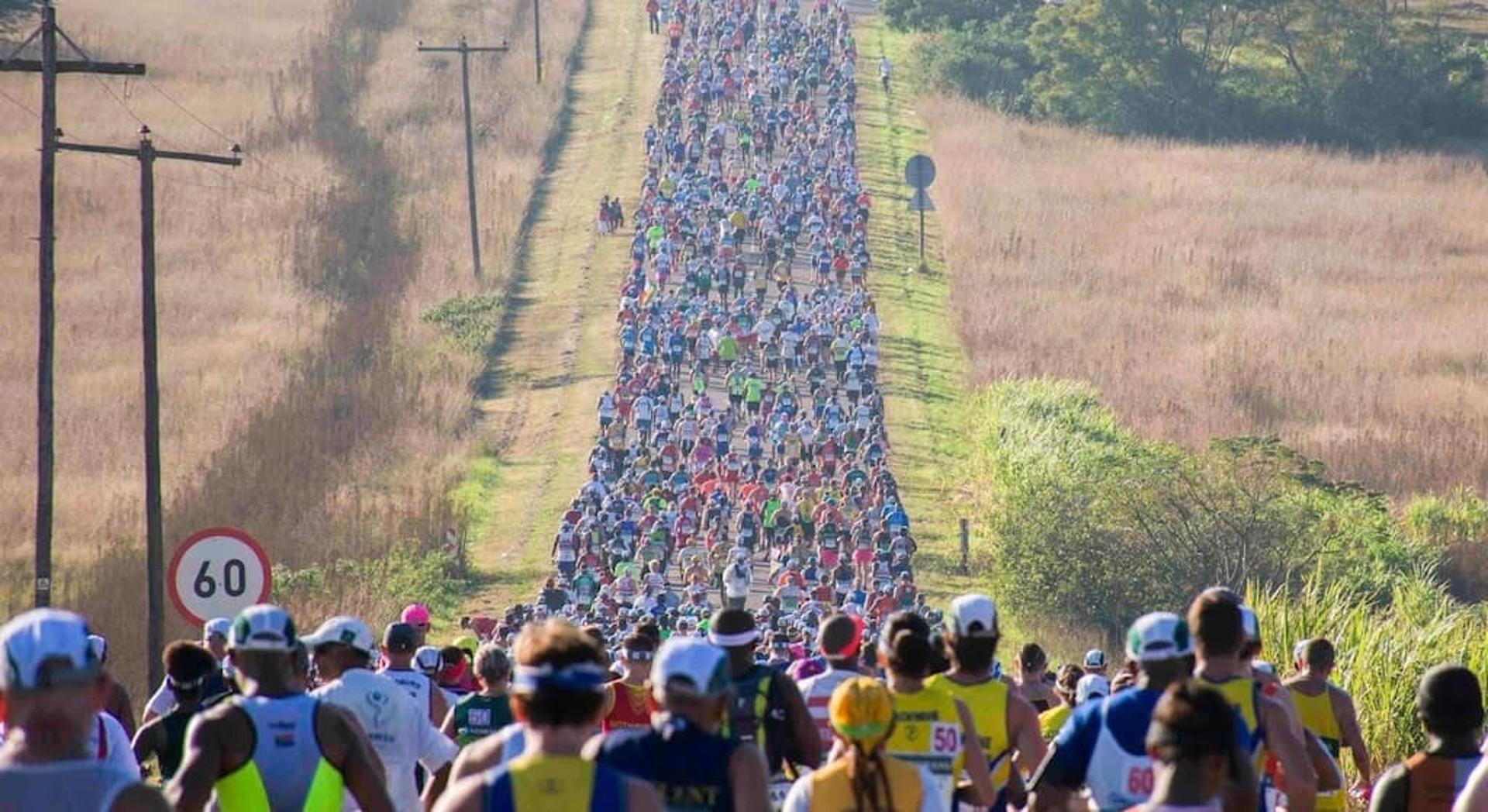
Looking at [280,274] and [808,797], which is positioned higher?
[808,797]

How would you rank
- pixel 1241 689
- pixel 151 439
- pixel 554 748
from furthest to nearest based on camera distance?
pixel 151 439 < pixel 1241 689 < pixel 554 748

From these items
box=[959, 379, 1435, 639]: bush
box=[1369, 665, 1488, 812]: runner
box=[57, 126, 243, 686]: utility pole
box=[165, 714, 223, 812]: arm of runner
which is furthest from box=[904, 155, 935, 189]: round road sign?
box=[165, 714, 223, 812]: arm of runner

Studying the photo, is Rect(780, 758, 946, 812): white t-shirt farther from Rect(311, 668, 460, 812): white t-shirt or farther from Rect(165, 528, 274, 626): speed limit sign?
Rect(165, 528, 274, 626): speed limit sign

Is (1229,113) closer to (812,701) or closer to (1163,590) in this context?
(1163,590)

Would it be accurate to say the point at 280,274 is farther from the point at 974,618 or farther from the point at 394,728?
the point at 974,618

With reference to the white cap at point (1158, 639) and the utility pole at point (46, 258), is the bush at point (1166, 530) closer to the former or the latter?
the utility pole at point (46, 258)

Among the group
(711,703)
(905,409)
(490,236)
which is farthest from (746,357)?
(711,703)

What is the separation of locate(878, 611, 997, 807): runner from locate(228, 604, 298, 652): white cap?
1.89 m

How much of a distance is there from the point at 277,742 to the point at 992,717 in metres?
2.58

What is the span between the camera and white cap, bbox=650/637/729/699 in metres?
7.06

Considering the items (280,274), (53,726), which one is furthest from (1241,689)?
(280,274)

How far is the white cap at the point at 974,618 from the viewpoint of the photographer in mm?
9352

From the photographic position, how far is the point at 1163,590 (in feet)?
126

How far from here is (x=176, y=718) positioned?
34.8 feet
